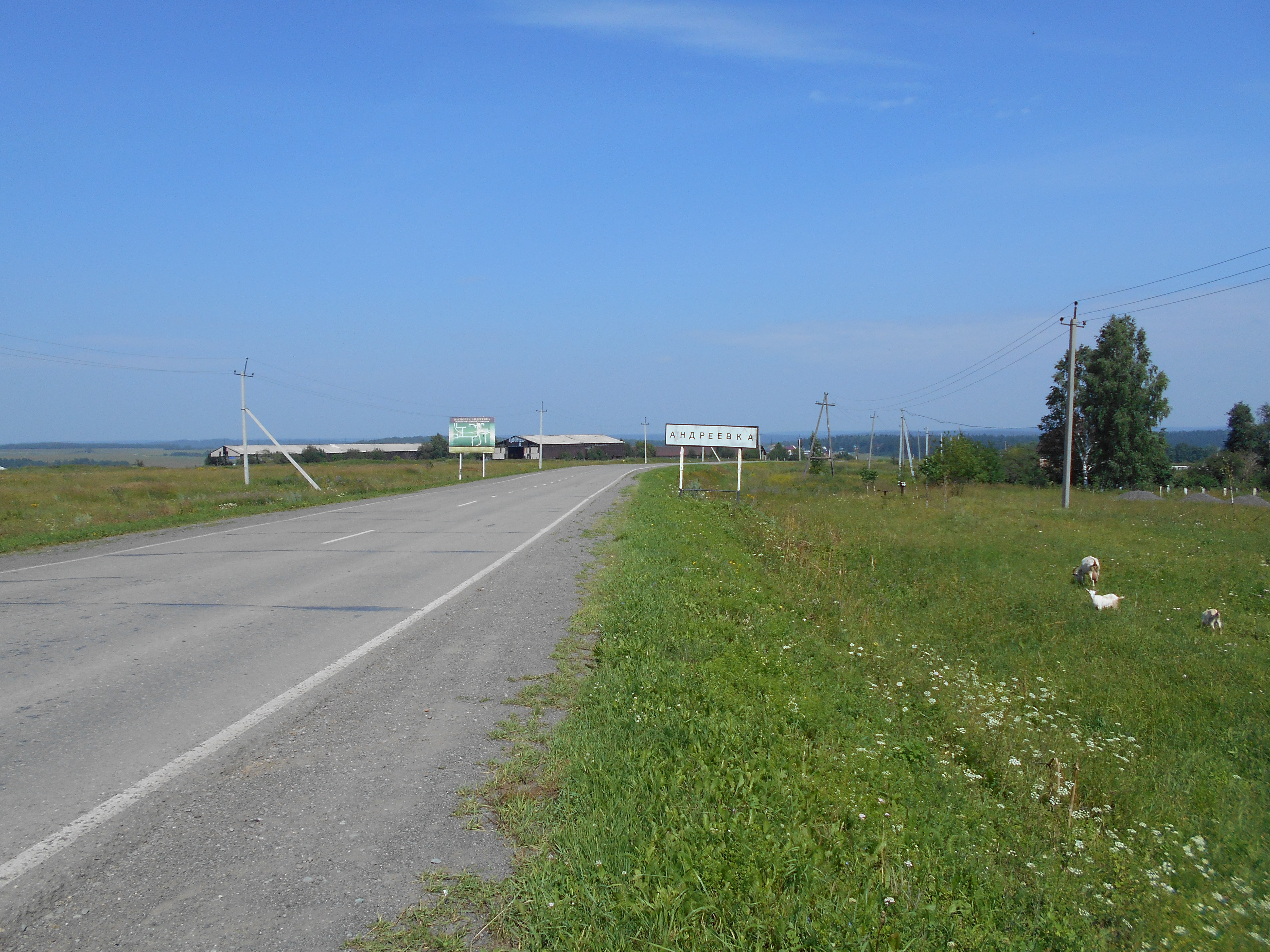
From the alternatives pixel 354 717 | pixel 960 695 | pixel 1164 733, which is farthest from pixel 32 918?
pixel 1164 733

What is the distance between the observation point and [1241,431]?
2800 inches

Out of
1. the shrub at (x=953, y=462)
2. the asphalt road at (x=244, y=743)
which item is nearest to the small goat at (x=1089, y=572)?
the asphalt road at (x=244, y=743)

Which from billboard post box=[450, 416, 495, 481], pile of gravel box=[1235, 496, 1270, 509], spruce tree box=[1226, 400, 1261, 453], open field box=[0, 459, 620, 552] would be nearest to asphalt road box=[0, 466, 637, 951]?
open field box=[0, 459, 620, 552]

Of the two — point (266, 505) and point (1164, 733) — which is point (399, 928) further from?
point (266, 505)

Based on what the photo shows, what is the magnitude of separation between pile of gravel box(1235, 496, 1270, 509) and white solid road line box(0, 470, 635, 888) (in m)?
34.8

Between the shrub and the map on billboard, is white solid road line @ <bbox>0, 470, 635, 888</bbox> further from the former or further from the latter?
the map on billboard

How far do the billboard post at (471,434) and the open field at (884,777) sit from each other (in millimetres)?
51138

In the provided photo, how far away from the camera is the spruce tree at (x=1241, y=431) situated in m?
69.3

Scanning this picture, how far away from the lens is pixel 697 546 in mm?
13984

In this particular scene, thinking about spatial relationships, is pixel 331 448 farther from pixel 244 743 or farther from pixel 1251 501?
pixel 244 743

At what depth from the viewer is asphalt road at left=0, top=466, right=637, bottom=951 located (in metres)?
3.12

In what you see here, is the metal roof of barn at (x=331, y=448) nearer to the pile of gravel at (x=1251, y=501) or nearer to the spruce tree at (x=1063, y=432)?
the spruce tree at (x=1063, y=432)

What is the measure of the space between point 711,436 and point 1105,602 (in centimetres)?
2099

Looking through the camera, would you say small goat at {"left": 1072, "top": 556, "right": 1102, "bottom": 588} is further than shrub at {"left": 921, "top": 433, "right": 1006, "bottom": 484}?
No
